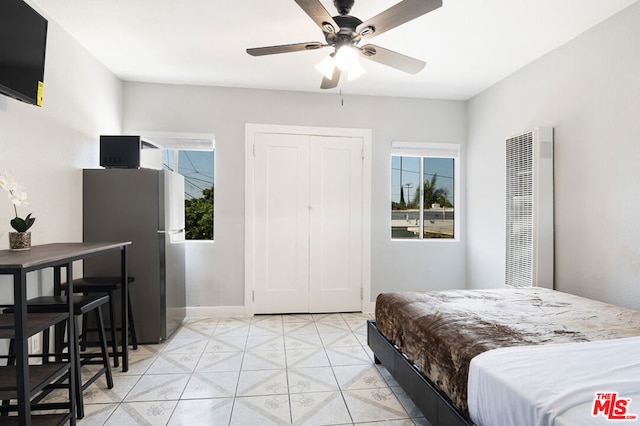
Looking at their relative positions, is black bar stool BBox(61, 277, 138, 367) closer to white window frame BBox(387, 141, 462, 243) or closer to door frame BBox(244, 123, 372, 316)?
door frame BBox(244, 123, 372, 316)

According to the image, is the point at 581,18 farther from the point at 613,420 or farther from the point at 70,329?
the point at 70,329

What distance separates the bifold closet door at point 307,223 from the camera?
12.8 ft

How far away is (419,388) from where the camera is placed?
179cm

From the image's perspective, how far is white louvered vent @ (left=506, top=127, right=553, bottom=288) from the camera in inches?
114

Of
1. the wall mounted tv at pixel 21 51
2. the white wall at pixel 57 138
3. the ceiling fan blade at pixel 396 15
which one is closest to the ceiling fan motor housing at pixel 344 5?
the ceiling fan blade at pixel 396 15

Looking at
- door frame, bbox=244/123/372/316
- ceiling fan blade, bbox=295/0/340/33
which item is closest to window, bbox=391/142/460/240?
door frame, bbox=244/123/372/316

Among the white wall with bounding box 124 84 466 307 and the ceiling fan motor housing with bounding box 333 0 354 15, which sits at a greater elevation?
the ceiling fan motor housing with bounding box 333 0 354 15

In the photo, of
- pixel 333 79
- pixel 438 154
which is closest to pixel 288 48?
pixel 333 79

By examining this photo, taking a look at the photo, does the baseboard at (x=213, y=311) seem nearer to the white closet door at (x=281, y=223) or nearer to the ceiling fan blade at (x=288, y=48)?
the white closet door at (x=281, y=223)

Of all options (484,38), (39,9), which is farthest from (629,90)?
(39,9)

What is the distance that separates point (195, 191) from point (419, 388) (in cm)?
337

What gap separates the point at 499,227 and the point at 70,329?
3804mm

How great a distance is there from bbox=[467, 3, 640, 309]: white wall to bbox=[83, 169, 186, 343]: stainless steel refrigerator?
3.51 metres

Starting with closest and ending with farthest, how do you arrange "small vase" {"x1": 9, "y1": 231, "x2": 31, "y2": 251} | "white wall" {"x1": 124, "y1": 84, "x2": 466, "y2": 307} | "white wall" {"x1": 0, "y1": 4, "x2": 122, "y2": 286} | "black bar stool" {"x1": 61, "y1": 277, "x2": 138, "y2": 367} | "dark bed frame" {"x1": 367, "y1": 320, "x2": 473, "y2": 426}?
1. "dark bed frame" {"x1": 367, "y1": 320, "x2": 473, "y2": 426}
2. "small vase" {"x1": 9, "y1": 231, "x2": 31, "y2": 251}
3. "white wall" {"x1": 0, "y1": 4, "x2": 122, "y2": 286}
4. "black bar stool" {"x1": 61, "y1": 277, "x2": 138, "y2": 367}
5. "white wall" {"x1": 124, "y1": 84, "x2": 466, "y2": 307}
